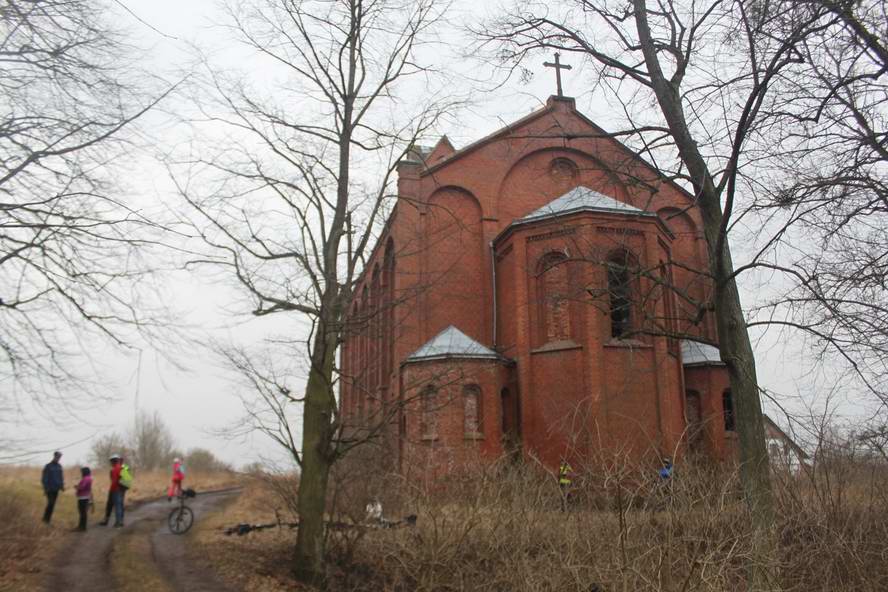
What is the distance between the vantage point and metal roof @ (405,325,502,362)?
20.5m

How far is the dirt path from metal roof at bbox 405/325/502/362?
8.47m

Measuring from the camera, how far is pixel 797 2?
23.4 ft

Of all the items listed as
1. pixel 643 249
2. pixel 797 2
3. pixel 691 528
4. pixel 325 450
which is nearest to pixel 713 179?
pixel 797 2

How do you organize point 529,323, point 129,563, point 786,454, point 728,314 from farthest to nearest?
point 529,323
point 129,563
point 728,314
point 786,454

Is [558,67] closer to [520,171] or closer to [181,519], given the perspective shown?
[520,171]

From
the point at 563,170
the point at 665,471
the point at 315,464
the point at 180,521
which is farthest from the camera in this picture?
the point at 563,170

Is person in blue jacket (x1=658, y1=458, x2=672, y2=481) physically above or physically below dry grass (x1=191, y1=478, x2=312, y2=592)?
above

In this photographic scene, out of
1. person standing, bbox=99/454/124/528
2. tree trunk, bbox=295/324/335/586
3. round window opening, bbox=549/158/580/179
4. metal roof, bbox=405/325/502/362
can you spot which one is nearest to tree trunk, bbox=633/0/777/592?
tree trunk, bbox=295/324/335/586

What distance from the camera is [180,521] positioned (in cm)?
1596

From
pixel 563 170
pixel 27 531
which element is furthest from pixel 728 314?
pixel 563 170

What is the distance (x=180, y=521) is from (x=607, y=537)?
1216 cm

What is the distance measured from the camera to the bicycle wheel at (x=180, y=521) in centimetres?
1584

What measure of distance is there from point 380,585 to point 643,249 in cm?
1323

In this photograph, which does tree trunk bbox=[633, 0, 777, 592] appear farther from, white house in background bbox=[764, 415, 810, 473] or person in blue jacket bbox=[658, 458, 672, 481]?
person in blue jacket bbox=[658, 458, 672, 481]
